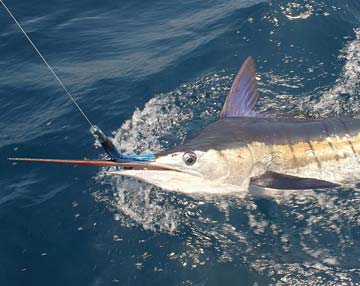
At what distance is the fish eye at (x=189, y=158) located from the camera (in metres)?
4.48

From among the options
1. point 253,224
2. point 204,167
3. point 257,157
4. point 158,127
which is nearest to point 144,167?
point 204,167

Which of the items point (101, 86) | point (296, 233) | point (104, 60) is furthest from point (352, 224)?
point (104, 60)

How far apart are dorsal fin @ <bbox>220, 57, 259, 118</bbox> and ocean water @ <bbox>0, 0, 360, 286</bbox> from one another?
81cm

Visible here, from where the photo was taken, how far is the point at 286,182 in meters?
4.34

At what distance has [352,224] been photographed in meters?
4.57

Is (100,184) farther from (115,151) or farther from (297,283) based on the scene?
(297,283)

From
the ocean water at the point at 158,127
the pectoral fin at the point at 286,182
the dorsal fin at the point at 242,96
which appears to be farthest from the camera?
the dorsal fin at the point at 242,96

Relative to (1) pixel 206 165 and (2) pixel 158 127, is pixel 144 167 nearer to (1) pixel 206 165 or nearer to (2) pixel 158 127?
(1) pixel 206 165

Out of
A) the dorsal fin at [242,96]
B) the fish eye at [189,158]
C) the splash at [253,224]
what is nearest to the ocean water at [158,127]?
the splash at [253,224]

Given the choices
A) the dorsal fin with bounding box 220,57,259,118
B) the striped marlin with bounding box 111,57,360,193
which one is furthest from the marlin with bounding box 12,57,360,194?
the dorsal fin with bounding box 220,57,259,118

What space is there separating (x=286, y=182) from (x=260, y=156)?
0.46 meters

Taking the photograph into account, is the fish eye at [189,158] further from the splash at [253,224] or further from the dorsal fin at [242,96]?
the dorsal fin at [242,96]

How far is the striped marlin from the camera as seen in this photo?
4477 millimetres

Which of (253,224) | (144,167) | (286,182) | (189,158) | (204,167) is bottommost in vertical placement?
(253,224)
